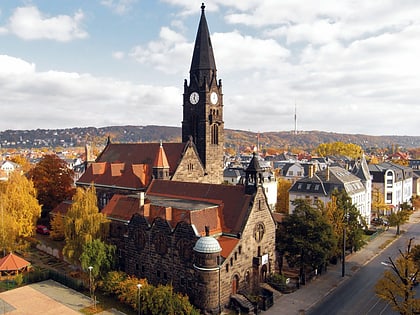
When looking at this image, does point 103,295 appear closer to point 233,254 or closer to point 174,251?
point 174,251

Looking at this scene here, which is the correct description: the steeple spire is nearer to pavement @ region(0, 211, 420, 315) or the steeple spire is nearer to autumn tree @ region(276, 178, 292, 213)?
pavement @ region(0, 211, 420, 315)

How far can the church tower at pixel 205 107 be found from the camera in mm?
51031

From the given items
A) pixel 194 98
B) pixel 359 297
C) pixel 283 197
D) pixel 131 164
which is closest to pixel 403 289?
pixel 359 297

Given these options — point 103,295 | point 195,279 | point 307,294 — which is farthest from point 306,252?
point 103,295

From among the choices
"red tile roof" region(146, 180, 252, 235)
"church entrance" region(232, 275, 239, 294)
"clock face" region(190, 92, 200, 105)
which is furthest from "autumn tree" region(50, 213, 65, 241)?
"church entrance" region(232, 275, 239, 294)

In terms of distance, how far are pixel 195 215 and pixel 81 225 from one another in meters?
12.8

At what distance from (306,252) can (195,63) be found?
29.6m

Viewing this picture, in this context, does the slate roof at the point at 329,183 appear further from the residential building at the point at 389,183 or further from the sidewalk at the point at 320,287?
the residential building at the point at 389,183

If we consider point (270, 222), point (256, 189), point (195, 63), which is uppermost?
point (195, 63)

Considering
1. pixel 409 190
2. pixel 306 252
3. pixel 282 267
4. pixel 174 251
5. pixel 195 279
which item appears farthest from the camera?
pixel 409 190

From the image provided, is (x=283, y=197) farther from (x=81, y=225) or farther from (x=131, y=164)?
(x=81, y=225)

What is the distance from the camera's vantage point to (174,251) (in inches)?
1352

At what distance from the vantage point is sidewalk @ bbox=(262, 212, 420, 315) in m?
33.0

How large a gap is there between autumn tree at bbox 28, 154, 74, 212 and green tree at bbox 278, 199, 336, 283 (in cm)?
3855
